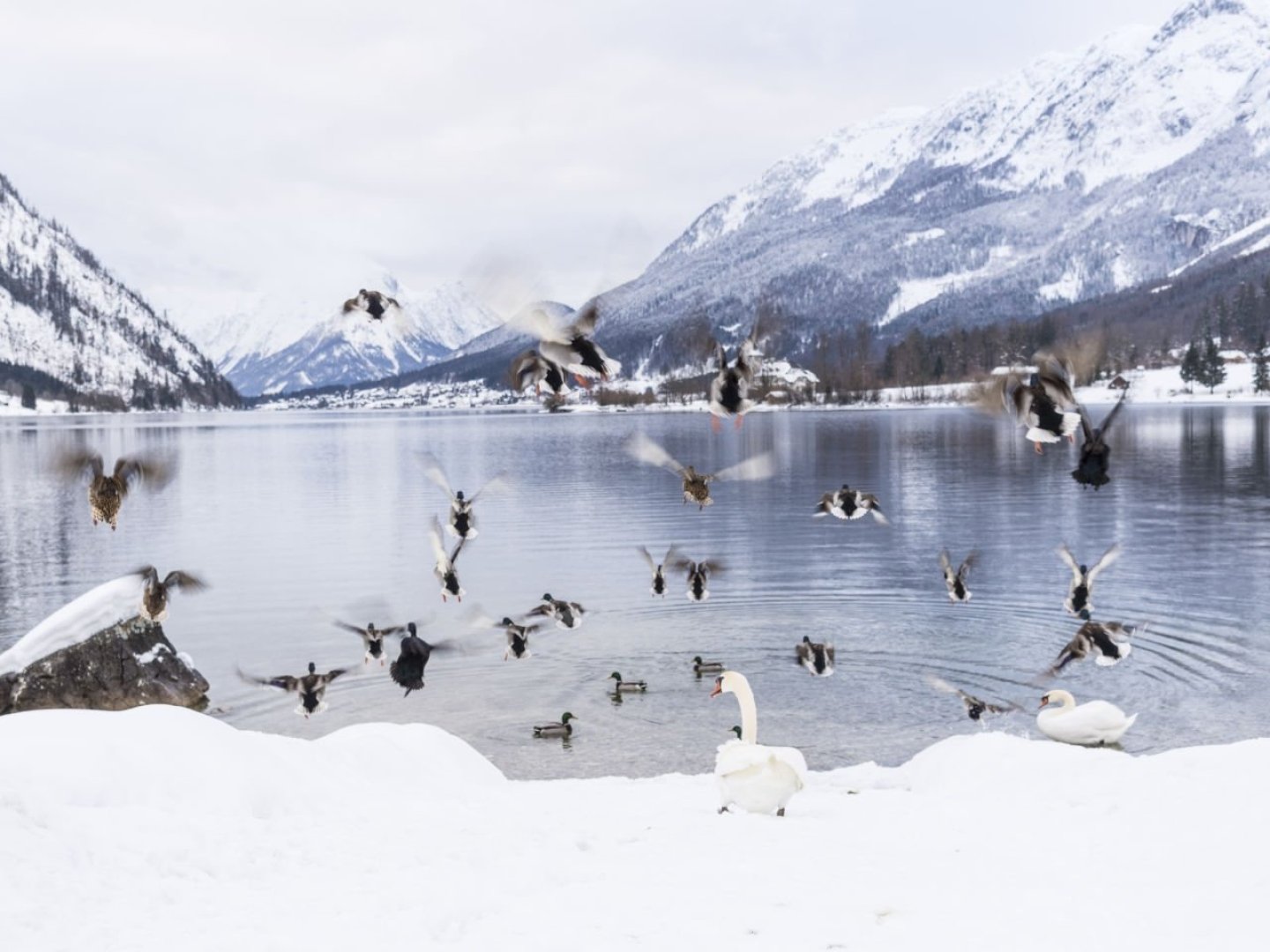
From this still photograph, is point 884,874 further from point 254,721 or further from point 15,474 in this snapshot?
point 15,474

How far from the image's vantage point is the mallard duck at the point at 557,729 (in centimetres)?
2742

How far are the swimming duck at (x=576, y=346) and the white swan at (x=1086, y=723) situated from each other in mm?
20053

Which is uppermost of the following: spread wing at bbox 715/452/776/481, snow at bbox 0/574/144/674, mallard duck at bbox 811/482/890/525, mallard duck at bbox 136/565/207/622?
spread wing at bbox 715/452/776/481

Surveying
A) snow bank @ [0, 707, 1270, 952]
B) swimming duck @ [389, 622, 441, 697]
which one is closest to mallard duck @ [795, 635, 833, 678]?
swimming duck @ [389, 622, 441, 697]

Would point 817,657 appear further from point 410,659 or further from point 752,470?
point 752,470

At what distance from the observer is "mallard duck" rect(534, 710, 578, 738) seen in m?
27.4

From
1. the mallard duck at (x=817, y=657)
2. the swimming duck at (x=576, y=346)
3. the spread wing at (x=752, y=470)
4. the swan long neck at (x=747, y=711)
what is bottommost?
the mallard duck at (x=817, y=657)

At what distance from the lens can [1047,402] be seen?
8.80m

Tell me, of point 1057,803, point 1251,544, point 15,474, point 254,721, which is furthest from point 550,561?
point 15,474

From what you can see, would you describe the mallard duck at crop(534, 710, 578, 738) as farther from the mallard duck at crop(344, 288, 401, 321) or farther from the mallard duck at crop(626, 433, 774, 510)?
the mallard duck at crop(344, 288, 401, 321)

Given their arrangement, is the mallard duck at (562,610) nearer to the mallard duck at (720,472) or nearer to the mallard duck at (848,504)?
the mallard duck at (848,504)

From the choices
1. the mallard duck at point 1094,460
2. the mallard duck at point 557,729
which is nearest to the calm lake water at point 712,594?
the mallard duck at point 557,729

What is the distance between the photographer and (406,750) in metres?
18.5

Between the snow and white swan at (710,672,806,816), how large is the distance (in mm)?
18860
